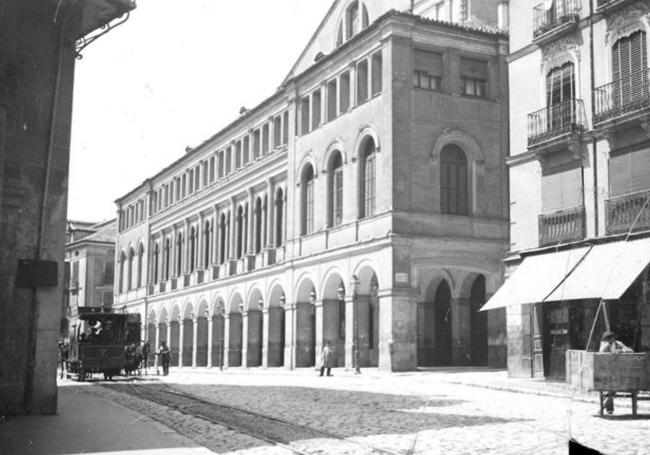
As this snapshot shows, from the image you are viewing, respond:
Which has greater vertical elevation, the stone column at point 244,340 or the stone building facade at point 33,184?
the stone building facade at point 33,184

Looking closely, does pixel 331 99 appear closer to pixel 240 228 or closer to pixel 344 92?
pixel 344 92

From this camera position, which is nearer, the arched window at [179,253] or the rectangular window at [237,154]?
the rectangular window at [237,154]

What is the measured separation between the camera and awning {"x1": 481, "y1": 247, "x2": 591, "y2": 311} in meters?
23.6

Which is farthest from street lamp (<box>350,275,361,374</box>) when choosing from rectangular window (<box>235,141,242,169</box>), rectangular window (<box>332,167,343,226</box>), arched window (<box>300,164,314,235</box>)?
rectangular window (<box>235,141,242,169</box>)

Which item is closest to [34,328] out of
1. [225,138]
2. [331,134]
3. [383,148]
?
[383,148]

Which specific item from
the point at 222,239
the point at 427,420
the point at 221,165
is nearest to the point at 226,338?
the point at 222,239

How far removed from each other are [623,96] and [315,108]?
68.7ft

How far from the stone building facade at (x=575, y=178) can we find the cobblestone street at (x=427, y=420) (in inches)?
128

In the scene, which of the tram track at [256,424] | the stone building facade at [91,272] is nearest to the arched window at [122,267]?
the stone building facade at [91,272]

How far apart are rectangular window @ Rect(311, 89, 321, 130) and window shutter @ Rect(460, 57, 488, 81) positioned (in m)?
7.79

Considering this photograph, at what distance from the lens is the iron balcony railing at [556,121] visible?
24.2 metres

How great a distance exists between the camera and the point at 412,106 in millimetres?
35094

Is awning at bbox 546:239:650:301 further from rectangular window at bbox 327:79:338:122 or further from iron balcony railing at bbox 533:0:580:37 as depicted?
rectangular window at bbox 327:79:338:122

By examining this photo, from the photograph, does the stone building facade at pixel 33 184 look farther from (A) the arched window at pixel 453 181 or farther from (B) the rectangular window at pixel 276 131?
(B) the rectangular window at pixel 276 131
